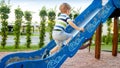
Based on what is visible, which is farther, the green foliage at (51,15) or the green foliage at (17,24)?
the green foliage at (51,15)

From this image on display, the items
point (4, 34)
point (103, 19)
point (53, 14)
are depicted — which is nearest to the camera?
point (103, 19)

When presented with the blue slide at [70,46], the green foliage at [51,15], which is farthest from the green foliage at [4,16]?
the blue slide at [70,46]

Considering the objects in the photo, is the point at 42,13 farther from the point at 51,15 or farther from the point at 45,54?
the point at 45,54

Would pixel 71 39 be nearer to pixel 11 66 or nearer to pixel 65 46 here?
pixel 65 46

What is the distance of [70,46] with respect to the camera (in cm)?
641

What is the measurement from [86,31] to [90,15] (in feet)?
3.40

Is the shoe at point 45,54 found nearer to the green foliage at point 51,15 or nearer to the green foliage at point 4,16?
the green foliage at point 4,16

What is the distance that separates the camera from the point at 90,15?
783 centimetres

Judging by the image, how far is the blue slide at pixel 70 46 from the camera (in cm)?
602

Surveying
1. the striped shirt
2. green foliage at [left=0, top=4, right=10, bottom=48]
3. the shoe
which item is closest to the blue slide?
the shoe

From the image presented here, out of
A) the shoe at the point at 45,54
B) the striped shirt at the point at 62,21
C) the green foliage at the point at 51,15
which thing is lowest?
the shoe at the point at 45,54

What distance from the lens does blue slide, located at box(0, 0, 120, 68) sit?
6.02 meters

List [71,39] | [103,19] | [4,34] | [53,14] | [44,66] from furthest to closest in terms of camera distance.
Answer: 1. [53,14]
2. [4,34]
3. [103,19]
4. [71,39]
5. [44,66]

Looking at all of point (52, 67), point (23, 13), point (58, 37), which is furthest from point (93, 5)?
point (23, 13)
